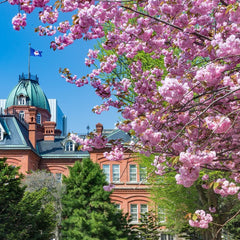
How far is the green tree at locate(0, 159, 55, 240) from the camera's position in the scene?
46.7 feet

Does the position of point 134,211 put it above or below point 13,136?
below

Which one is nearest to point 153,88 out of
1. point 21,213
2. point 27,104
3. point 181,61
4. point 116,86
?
point 116,86

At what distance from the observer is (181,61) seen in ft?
22.6

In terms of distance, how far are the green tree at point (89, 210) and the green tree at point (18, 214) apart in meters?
3.73

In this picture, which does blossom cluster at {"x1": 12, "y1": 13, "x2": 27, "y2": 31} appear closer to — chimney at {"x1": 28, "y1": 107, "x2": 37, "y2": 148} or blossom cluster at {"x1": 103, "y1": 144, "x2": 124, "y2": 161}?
blossom cluster at {"x1": 103, "y1": 144, "x2": 124, "y2": 161}

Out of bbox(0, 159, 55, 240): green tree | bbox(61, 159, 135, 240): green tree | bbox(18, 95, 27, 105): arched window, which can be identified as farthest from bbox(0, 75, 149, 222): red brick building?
bbox(0, 159, 55, 240): green tree

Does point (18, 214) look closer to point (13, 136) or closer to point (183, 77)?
point (183, 77)

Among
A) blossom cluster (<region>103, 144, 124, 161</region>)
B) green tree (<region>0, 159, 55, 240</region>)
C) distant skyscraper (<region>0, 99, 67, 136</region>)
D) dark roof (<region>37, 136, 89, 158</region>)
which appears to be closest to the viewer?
blossom cluster (<region>103, 144, 124, 161</region>)

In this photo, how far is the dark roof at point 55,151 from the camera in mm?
37750

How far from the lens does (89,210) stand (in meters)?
20.7

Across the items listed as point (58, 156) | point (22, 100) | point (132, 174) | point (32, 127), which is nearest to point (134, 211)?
point (132, 174)

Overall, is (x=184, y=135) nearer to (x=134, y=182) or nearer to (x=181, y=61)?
(x=181, y=61)

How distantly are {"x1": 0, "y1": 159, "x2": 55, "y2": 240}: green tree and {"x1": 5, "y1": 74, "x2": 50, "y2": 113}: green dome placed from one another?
35.7m

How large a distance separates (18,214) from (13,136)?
21342 millimetres
